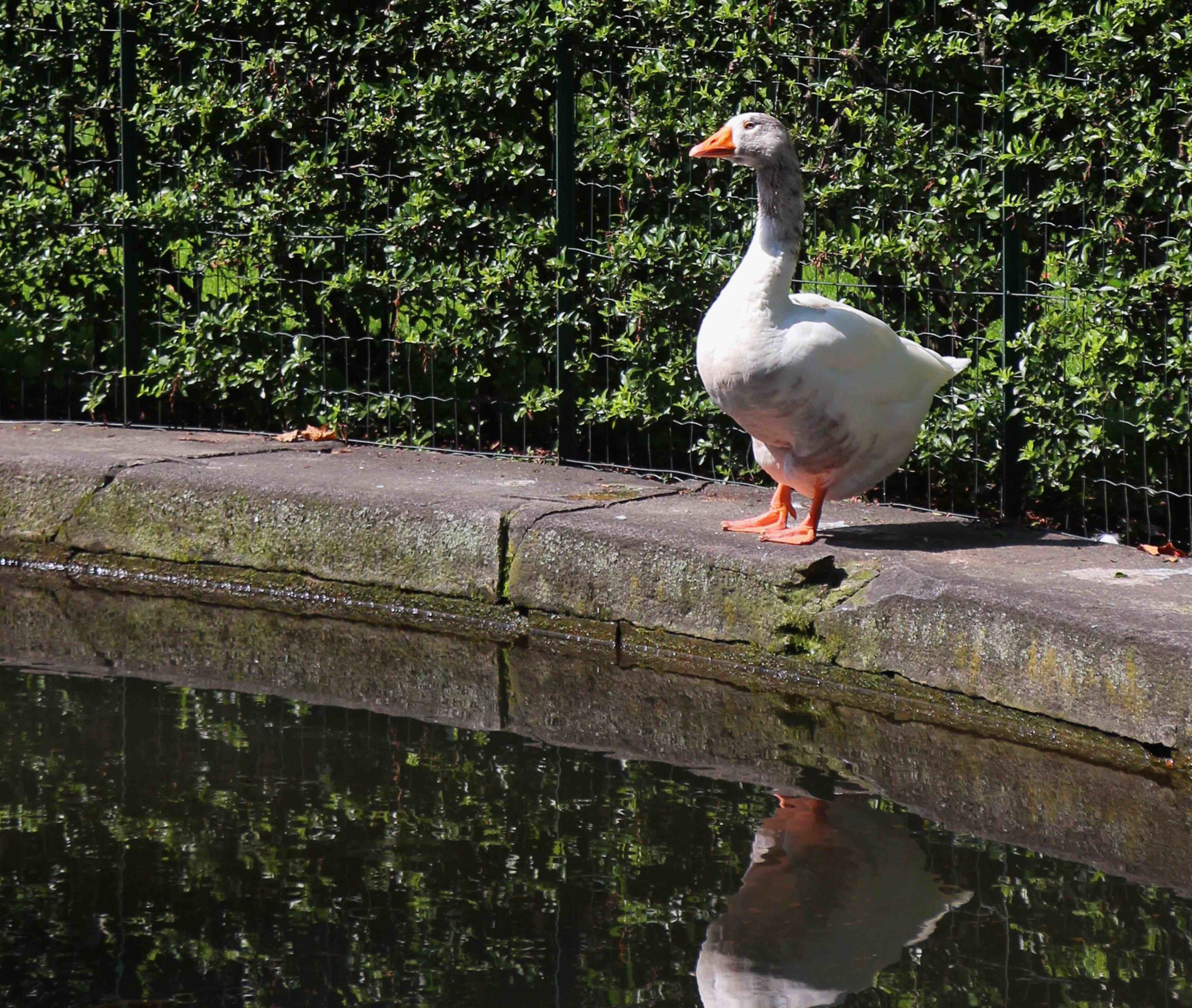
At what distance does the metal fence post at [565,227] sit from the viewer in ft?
21.4

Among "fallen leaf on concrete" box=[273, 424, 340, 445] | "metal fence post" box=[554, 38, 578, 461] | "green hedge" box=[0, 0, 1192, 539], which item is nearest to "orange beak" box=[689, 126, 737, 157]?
"green hedge" box=[0, 0, 1192, 539]

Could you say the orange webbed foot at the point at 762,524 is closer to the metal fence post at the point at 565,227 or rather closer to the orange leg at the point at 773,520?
the orange leg at the point at 773,520

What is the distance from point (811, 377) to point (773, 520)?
0.63 m

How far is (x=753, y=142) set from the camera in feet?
17.2

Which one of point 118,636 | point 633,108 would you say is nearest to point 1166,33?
point 633,108

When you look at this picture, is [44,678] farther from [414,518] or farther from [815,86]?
[815,86]

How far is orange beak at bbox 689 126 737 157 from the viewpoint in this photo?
5270 millimetres

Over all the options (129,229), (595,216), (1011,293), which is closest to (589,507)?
(595,216)

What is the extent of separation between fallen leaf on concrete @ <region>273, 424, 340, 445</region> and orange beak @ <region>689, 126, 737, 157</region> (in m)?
2.45

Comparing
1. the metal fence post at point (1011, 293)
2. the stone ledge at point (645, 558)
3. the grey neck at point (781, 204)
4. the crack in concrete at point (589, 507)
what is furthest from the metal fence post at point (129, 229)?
the metal fence post at point (1011, 293)

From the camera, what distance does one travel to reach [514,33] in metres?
6.60

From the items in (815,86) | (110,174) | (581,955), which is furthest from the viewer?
(110,174)

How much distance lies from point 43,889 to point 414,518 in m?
2.36

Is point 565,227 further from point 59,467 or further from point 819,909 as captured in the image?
point 819,909
